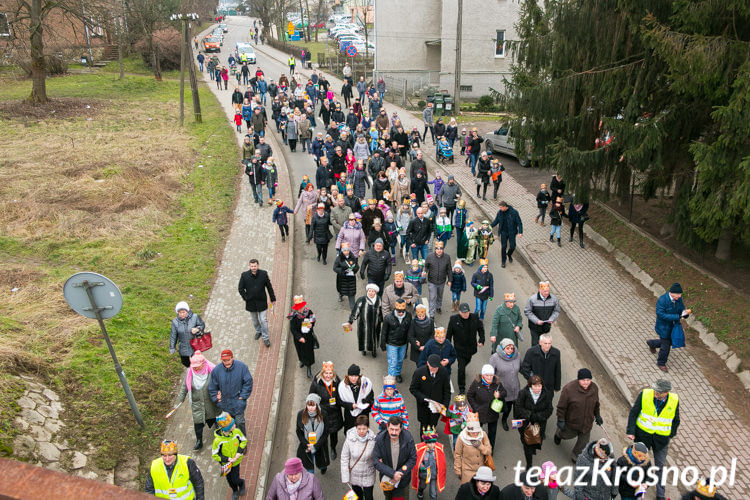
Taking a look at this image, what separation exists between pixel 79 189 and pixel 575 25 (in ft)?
50.3

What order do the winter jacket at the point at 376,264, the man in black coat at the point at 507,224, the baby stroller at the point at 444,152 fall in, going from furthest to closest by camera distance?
1. the baby stroller at the point at 444,152
2. the man in black coat at the point at 507,224
3. the winter jacket at the point at 376,264

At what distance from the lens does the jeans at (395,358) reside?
31.6 feet

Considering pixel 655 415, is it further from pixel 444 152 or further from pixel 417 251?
pixel 444 152

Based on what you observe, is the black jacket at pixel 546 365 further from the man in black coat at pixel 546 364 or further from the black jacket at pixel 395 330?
the black jacket at pixel 395 330

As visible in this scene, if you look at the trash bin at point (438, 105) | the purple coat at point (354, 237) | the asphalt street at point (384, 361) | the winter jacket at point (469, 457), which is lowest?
the asphalt street at point (384, 361)

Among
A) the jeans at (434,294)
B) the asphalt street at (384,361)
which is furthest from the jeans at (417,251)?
the jeans at (434,294)

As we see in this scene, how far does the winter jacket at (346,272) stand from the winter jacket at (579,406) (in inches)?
211

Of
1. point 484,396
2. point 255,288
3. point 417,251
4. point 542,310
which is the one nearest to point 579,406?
point 484,396

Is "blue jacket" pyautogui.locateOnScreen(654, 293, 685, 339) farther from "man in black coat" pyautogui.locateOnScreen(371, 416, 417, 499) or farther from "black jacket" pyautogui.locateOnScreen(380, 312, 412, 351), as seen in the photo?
"man in black coat" pyautogui.locateOnScreen(371, 416, 417, 499)

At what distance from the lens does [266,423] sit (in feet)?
29.3

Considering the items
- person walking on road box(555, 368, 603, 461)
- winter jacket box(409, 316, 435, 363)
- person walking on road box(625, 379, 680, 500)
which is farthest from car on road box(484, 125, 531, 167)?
person walking on road box(625, 379, 680, 500)

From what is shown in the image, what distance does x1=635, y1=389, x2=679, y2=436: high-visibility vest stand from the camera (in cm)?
731

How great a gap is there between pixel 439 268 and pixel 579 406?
4.33m

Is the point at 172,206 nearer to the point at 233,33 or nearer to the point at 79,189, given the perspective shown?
the point at 79,189
